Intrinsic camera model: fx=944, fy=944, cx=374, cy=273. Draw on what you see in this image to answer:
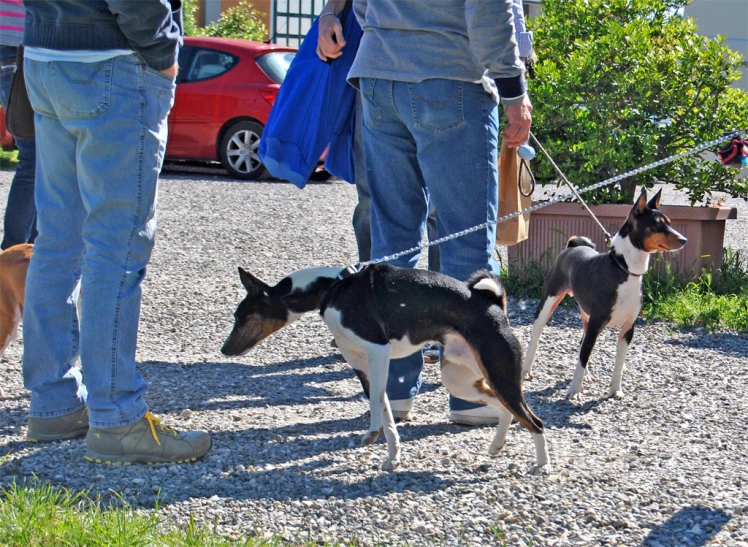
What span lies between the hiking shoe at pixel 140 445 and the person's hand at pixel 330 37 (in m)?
1.98

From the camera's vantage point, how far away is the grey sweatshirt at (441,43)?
3.51m

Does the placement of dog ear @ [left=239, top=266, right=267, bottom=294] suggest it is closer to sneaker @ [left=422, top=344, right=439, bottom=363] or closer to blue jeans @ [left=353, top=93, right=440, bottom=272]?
blue jeans @ [left=353, top=93, right=440, bottom=272]

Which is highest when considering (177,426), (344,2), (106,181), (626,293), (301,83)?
(344,2)

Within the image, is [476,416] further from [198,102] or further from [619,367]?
[198,102]

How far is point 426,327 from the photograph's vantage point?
11.6ft

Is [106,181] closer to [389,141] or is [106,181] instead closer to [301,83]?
[389,141]

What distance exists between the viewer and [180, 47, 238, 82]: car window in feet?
42.5

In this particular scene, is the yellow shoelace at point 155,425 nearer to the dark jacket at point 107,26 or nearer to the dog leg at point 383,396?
the dog leg at point 383,396

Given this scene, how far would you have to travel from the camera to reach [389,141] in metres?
3.98

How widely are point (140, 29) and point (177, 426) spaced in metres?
1.68

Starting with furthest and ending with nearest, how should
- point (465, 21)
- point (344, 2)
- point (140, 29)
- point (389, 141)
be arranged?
point (344, 2) < point (389, 141) < point (465, 21) < point (140, 29)

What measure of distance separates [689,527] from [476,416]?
1245 mm

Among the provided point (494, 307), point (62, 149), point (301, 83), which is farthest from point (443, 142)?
point (62, 149)

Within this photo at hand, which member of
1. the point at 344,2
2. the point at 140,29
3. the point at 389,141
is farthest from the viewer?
the point at 344,2
